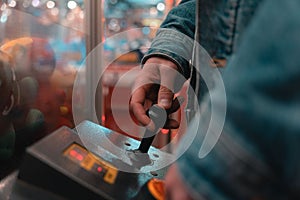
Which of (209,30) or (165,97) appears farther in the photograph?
(165,97)

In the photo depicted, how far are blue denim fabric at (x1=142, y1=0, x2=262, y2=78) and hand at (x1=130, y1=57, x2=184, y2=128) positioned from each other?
0.05 feet

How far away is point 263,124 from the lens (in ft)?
0.81

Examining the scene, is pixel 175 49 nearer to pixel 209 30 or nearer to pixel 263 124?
pixel 209 30

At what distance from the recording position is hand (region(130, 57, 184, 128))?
63 centimetres

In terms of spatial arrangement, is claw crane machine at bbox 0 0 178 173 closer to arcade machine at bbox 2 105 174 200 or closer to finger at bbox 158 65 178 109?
finger at bbox 158 65 178 109

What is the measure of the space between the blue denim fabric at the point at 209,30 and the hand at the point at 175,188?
0.17 metres

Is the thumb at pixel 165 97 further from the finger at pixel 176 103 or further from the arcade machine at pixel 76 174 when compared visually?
the arcade machine at pixel 76 174

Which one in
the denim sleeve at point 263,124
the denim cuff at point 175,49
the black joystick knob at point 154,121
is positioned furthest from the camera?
the denim cuff at point 175,49

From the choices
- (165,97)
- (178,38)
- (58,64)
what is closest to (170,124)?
(165,97)

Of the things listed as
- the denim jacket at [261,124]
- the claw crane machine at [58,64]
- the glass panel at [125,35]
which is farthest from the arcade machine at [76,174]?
the glass panel at [125,35]

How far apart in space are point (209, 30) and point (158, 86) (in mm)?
227

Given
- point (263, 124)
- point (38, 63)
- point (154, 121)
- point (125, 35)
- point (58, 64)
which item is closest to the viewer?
point (263, 124)

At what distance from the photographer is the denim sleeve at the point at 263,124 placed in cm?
24

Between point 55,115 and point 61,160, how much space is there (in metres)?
1.18
